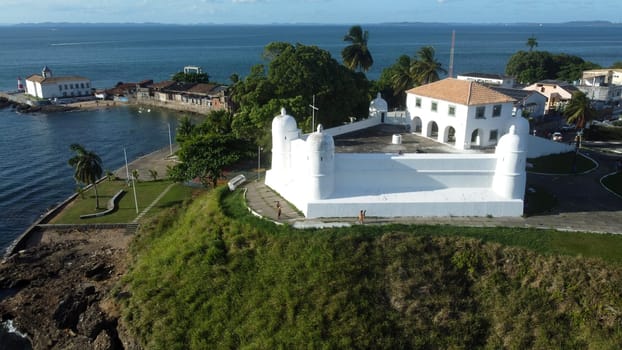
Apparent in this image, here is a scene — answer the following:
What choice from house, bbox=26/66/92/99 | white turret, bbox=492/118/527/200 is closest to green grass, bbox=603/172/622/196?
white turret, bbox=492/118/527/200

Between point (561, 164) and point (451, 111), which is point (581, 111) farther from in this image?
point (451, 111)

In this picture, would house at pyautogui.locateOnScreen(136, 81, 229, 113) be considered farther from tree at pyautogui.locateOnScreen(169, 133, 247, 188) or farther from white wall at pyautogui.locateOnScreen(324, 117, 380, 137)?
white wall at pyautogui.locateOnScreen(324, 117, 380, 137)

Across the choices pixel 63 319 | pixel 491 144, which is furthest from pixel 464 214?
pixel 63 319

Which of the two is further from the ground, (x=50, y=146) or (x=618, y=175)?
(x=618, y=175)

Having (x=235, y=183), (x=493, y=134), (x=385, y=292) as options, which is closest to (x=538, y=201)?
(x=493, y=134)

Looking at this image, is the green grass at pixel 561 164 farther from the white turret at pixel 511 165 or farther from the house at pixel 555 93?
the house at pixel 555 93

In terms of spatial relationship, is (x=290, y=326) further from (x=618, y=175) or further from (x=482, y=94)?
(x=618, y=175)
